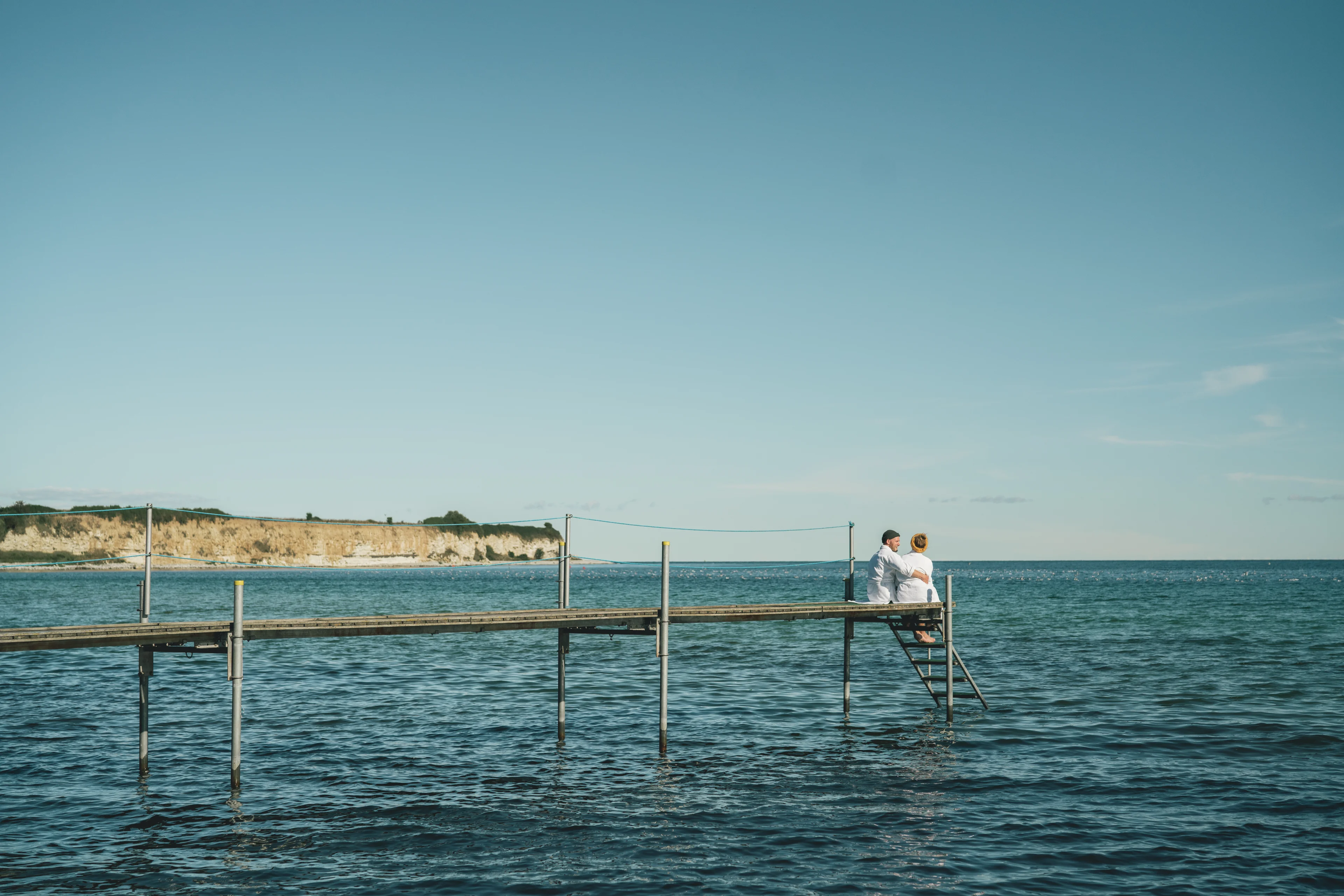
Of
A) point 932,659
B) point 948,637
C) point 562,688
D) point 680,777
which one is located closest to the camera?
point 680,777

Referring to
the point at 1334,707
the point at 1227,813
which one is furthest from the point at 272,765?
the point at 1334,707

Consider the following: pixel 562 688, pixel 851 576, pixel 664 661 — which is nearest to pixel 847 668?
pixel 851 576

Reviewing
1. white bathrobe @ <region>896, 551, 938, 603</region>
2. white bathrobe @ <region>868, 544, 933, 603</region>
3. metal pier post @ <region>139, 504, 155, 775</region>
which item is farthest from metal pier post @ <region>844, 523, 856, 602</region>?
metal pier post @ <region>139, 504, 155, 775</region>

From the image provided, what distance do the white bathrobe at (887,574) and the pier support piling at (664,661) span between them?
4.22m

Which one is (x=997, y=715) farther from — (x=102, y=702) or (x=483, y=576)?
(x=483, y=576)

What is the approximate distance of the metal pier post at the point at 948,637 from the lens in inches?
744

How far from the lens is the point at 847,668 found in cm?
2033

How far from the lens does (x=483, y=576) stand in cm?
16600

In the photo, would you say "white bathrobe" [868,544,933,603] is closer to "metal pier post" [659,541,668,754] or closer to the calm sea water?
the calm sea water

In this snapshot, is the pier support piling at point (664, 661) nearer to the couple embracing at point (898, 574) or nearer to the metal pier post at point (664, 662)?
the metal pier post at point (664, 662)

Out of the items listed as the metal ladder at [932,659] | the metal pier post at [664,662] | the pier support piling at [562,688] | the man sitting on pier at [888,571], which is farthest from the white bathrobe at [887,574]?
the pier support piling at [562,688]

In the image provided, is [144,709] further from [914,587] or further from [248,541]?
[248,541]

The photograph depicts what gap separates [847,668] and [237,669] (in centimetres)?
1185

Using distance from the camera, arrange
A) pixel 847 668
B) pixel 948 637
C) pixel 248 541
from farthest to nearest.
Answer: pixel 248 541
pixel 847 668
pixel 948 637
